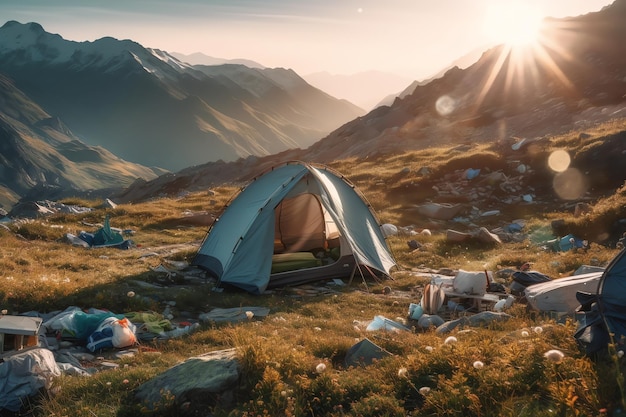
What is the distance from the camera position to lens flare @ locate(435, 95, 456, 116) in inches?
2524

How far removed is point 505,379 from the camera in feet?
16.5

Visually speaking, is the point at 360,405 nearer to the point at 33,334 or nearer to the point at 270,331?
the point at 270,331

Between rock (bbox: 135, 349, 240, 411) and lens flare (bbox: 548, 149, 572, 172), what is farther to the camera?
lens flare (bbox: 548, 149, 572, 172)

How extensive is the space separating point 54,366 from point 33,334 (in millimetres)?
1399

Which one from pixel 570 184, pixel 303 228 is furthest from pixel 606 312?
pixel 570 184

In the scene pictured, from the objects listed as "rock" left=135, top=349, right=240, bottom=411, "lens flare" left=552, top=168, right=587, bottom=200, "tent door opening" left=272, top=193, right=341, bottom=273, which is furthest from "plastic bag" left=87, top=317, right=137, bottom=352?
"lens flare" left=552, top=168, right=587, bottom=200

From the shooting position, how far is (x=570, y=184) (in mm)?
24172

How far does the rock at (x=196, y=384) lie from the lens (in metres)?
5.65

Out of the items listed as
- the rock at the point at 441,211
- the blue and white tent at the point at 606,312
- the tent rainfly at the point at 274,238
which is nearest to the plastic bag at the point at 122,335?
the tent rainfly at the point at 274,238

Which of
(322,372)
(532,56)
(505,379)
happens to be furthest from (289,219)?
(532,56)

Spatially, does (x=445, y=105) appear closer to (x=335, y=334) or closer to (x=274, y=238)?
(x=274, y=238)

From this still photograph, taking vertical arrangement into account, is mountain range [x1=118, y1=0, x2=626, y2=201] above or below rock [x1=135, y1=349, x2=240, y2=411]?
above

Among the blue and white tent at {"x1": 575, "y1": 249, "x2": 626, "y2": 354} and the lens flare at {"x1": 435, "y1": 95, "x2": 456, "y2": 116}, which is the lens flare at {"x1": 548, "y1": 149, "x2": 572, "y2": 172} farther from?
the lens flare at {"x1": 435, "y1": 95, "x2": 456, "y2": 116}

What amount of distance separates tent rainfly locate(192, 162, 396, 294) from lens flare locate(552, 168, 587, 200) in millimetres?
12844
